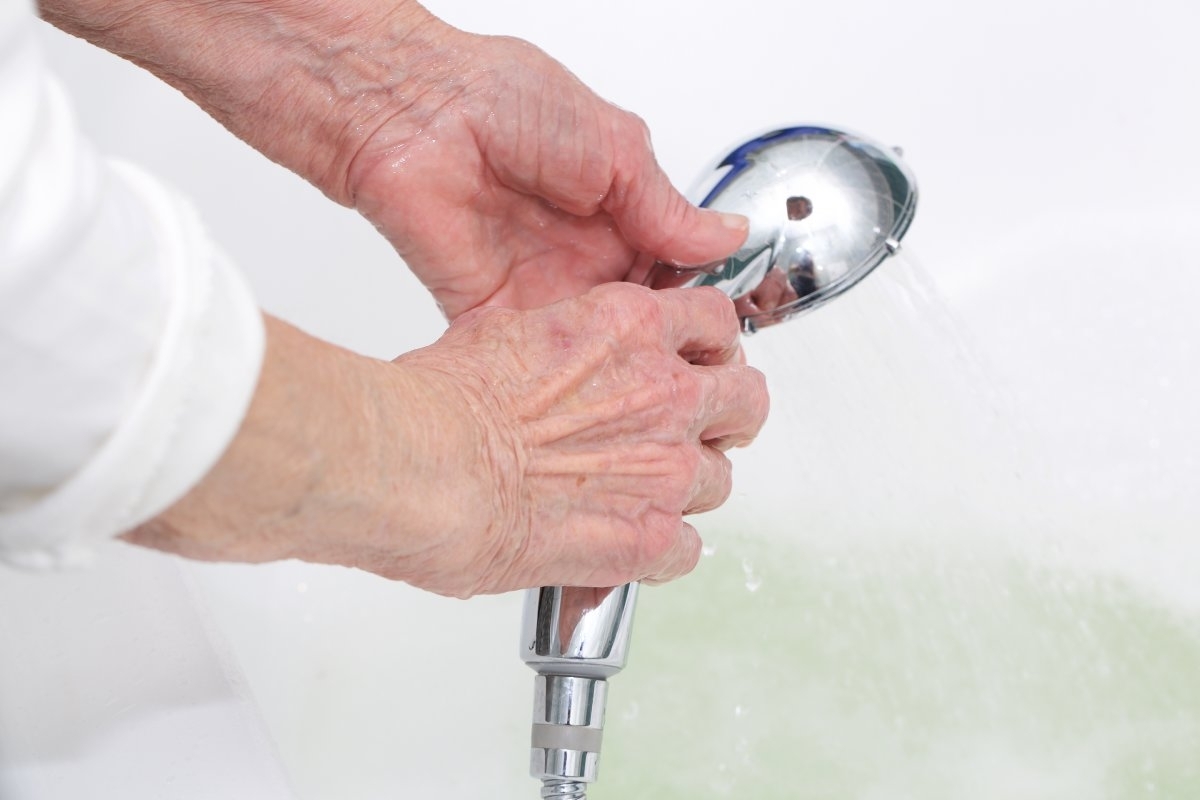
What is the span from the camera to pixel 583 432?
1.33 ft

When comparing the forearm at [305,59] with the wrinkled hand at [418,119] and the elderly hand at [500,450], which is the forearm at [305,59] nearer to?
the wrinkled hand at [418,119]

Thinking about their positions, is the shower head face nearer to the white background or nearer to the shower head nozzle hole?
the shower head nozzle hole

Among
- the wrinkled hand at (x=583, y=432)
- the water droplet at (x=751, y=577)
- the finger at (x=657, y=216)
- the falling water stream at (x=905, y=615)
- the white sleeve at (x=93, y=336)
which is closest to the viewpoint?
the white sleeve at (x=93, y=336)

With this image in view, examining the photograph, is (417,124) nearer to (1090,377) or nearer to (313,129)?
(313,129)

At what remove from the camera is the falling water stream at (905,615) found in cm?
67

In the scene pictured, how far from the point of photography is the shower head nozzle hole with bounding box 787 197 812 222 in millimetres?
474

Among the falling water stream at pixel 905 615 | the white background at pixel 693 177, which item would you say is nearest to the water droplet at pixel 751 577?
the falling water stream at pixel 905 615

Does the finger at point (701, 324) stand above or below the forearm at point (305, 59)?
below

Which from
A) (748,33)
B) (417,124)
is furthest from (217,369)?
(748,33)

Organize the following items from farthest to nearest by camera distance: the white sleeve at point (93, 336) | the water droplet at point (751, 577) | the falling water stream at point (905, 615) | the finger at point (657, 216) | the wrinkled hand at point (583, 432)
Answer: the water droplet at point (751, 577) < the falling water stream at point (905, 615) < the finger at point (657, 216) < the wrinkled hand at point (583, 432) < the white sleeve at point (93, 336)

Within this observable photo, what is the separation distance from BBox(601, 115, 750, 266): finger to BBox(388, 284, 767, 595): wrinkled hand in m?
0.05

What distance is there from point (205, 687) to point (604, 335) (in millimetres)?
187

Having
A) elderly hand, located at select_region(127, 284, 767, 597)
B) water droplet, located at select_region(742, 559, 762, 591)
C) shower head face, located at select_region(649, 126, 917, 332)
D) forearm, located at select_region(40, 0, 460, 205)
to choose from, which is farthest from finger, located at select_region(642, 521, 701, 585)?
water droplet, located at select_region(742, 559, 762, 591)

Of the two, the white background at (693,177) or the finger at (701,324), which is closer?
the finger at (701,324)
